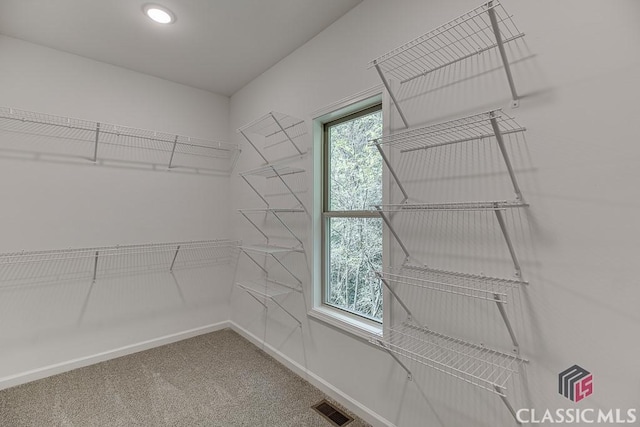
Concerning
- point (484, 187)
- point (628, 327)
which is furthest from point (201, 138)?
point (628, 327)

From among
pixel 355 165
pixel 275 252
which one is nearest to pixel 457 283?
pixel 355 165

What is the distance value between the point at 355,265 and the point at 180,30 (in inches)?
85.4

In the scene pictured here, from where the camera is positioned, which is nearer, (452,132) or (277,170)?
(452,132)

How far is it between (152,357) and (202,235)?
1221mm

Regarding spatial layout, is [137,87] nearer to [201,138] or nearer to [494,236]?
[201,138]

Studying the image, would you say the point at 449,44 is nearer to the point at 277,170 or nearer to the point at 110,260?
the point at 277,170

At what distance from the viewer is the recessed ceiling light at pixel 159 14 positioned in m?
1.97

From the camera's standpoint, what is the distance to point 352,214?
6.82 ft

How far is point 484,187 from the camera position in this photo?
54.1 inches

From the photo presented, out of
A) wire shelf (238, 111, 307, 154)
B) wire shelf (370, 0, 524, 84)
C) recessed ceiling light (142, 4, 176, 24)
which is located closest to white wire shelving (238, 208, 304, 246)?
wire shelf (238, 111, 307, 154)

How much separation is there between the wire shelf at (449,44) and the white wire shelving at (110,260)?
2429 mm

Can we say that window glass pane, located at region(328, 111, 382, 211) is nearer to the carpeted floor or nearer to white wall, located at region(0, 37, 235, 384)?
the carpeted floor

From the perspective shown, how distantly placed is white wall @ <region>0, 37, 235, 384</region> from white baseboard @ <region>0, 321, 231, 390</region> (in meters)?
0.04

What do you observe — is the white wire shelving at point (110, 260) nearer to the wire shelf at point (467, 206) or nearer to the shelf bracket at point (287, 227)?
the shelf bracket at point (287, 227)
